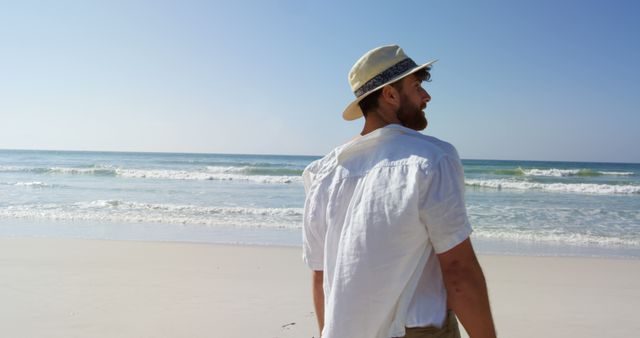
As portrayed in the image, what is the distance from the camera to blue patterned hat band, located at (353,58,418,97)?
1384mm

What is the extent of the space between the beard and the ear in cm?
2

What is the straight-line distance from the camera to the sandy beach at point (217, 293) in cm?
432

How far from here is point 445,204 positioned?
116 centimetres

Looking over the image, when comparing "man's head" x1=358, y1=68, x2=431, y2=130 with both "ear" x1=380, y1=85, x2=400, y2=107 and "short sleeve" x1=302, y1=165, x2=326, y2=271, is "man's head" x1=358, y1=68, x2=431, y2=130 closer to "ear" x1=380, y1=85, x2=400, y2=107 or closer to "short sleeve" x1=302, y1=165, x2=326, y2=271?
"ear" x1=380, y1=85, x2=400, y2=107

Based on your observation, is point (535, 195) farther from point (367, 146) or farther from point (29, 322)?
point (367, 146)

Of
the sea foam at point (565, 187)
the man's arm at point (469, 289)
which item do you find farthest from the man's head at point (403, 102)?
the sea foam at point (565, 187)

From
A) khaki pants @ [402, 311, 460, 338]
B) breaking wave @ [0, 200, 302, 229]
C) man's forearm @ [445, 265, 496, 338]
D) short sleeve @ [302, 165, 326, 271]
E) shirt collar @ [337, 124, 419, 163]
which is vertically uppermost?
shirt collar @ [337, 124, 419, 163]

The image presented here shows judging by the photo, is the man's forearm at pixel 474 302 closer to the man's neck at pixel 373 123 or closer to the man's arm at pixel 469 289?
the man's arm at pixel 469 289

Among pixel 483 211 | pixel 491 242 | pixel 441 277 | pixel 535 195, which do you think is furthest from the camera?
pixel 535 195

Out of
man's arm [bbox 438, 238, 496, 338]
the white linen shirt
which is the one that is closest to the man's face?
the white linen shirt

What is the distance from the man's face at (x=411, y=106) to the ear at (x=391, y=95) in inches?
0.5

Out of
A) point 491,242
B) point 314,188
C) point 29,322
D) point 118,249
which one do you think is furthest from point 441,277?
point 491,242

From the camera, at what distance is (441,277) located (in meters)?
1.29

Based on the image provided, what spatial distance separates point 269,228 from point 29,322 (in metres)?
5.80
